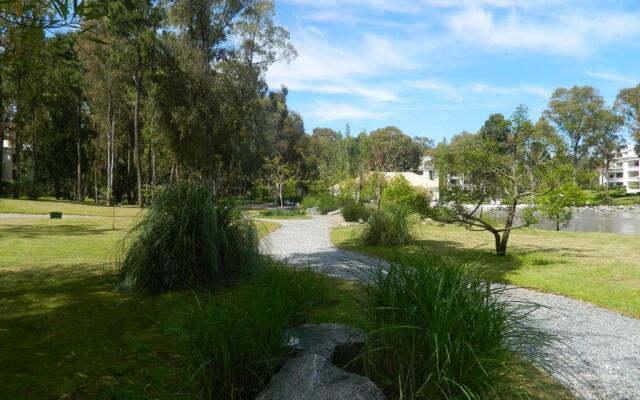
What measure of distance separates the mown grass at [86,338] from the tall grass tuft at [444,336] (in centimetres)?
125

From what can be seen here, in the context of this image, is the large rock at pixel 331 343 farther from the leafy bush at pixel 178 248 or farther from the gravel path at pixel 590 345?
the leafy bush at pixel 178 248

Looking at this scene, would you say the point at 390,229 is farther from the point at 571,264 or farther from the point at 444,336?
the point at 444,336

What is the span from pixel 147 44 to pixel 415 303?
1103 inches

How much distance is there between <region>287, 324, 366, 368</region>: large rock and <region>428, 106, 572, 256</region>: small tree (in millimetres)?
6573

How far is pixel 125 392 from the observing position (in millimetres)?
2904

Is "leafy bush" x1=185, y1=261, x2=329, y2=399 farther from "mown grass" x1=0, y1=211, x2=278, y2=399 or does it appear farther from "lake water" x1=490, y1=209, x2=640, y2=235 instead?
"lake water" x1=490, y1=209, x2=640, y2=235

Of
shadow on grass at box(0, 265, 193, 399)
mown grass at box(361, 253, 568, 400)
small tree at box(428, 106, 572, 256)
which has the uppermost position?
small tree at box(428, 106, 572, 256)

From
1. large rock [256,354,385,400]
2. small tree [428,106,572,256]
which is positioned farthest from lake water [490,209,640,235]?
large rock [256,354,385,400]

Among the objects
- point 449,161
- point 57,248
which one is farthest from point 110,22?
point 449,161

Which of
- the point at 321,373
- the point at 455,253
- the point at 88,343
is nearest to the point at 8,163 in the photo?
the point at 88,343

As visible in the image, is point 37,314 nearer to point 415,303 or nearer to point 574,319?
point 415,303

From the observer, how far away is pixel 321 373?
2416 millimetres

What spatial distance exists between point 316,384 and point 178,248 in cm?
321

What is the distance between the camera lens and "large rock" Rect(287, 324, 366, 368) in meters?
2.86
